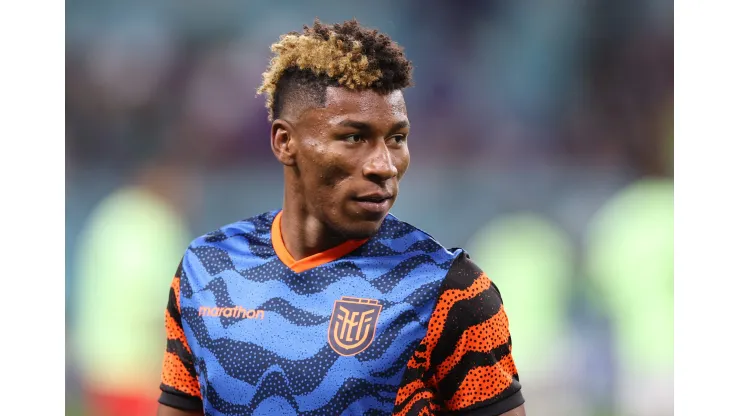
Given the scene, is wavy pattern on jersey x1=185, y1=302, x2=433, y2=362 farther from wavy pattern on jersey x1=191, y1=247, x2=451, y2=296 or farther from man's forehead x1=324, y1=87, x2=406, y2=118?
man's forehead x1=324, y1=87, x2=406, y2=118

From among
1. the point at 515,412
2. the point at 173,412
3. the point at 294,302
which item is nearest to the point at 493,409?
the point at 515,412

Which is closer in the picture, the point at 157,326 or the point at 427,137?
the point at 157,326

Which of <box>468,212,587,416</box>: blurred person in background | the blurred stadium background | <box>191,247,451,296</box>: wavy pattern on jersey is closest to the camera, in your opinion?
<box>191,247,451,296</box>: wavy pattern on jersey

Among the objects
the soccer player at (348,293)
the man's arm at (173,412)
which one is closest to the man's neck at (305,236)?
the soccer player at (348,293)

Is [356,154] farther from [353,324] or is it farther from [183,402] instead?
[183,402]

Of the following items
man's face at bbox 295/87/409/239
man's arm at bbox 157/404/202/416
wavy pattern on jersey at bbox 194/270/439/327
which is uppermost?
man's face at bbox 295/87/409/239

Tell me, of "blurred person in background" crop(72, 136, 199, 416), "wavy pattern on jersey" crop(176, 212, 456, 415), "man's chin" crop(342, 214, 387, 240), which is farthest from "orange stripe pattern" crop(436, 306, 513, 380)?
"blurred person in background" crop(72, 136, 199, 416)

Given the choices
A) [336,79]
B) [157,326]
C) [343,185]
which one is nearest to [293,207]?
[343,185]

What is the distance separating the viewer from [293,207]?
248 cm

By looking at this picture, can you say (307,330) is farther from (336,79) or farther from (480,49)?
(480,49)

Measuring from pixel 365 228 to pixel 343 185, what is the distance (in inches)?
5.2

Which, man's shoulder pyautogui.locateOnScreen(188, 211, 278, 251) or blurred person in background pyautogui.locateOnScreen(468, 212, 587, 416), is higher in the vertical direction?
man's shoulder pyautogui.locateOnScreen(188, 211, 278, 251)

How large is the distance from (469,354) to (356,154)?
0.60 metres

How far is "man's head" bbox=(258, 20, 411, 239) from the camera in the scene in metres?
2.24
